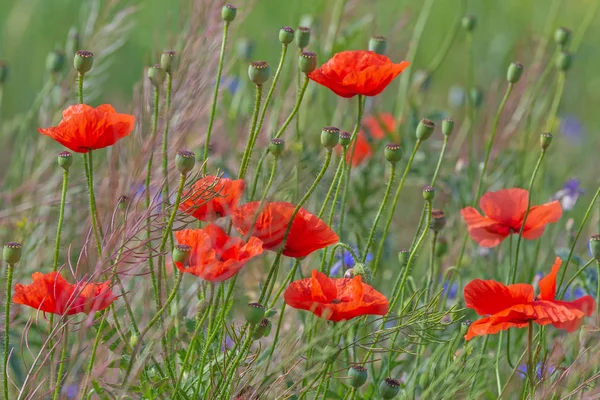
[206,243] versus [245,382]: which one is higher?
[206,243]

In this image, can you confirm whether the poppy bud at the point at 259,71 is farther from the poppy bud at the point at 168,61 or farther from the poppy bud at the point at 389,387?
the poppy bud at the point at 389,387

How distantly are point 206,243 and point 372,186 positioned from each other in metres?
1.26

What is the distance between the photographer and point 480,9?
4.41 meters

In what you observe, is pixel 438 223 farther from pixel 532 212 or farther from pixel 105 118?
pixel 105 118

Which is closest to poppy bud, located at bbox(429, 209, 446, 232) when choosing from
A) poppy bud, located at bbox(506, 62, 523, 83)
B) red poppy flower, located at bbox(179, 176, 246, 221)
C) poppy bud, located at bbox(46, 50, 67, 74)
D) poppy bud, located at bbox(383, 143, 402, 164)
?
poppy bud, located at bbox(383, 143, 402, 164)

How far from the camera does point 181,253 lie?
1049mm

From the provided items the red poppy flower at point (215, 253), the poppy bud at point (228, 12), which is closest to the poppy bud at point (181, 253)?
the red poppy flower at point (215, 253)

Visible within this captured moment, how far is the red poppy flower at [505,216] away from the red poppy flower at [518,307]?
0.64ft

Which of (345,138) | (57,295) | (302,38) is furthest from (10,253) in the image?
(302,38)

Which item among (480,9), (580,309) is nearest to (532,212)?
(580,309)

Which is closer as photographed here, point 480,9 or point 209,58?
point 209,58

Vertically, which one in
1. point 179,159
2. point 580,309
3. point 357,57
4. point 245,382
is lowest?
point 245,382

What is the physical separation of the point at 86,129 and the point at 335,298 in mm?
340

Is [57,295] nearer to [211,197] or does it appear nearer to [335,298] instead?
[211,197]
